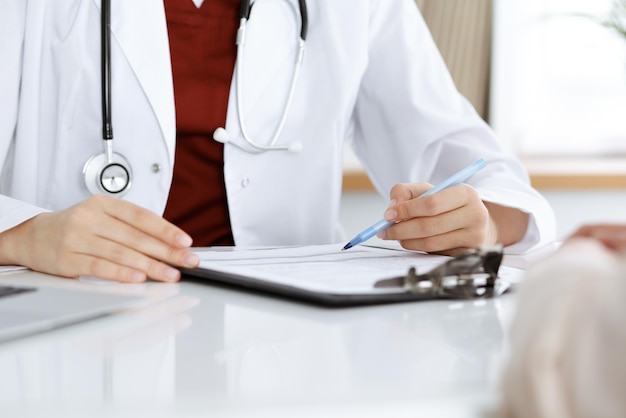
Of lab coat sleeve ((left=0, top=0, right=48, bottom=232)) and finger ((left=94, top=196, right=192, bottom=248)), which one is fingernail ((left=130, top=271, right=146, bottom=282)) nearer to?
finger ((left=94, top=196, right=192, bottom=248))

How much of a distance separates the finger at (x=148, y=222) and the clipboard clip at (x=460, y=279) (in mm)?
239

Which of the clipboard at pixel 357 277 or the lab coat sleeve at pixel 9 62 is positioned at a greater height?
the lab coat sleeve at pixel 9 62

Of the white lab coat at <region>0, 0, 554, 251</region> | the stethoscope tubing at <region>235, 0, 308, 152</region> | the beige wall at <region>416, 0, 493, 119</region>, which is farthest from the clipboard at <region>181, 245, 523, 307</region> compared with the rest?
the beige wall at <region>416, 0, 493, 119</region>

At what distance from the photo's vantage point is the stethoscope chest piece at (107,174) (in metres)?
1.27

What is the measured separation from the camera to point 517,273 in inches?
34.6

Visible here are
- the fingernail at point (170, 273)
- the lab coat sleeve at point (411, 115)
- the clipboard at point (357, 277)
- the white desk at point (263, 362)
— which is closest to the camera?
the white desk at point (263, 362)

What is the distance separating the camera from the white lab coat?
1297mm

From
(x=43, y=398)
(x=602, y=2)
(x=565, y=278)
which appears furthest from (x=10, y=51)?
(x=602, y=2)

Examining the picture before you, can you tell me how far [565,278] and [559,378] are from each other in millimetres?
40

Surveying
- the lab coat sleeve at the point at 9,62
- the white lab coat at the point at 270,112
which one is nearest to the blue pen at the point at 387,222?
the white lab coat at the point at 270,112

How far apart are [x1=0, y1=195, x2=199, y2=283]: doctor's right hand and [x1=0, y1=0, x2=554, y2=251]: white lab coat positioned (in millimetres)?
370

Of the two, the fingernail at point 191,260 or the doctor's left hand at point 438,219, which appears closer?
the fingernail at point 191,260

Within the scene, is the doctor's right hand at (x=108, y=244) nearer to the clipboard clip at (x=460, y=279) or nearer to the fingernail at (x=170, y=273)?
the fingernail at (x=170, y=273)

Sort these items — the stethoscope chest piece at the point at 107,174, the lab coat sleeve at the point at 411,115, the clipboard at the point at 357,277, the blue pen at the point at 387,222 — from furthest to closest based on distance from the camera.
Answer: the lab coat sleeve at the point at 411,115
the stethoscope chest piece at the point at 107,174
the blue pen at the point at 387,222
the clipboard at the point at 357,277
